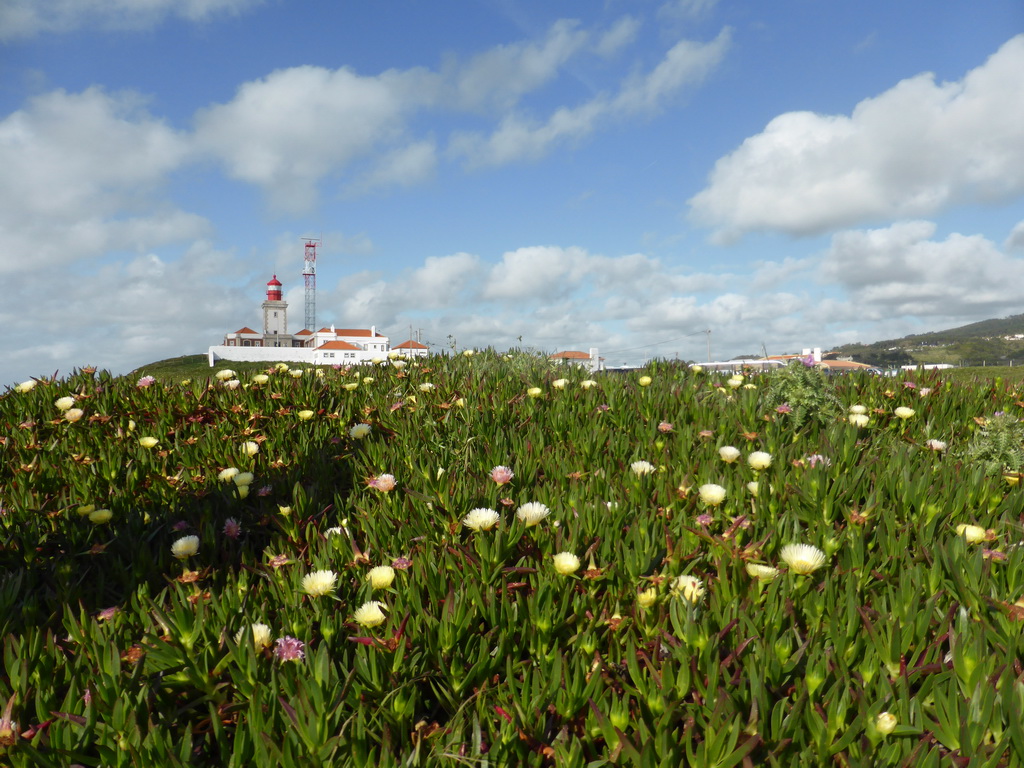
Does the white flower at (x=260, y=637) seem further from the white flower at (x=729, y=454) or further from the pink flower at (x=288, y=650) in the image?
the white flower at (x=729, y=454)

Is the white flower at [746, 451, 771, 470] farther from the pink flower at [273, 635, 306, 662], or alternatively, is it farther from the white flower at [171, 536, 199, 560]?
the white flower at [171, 536, 199, 560]

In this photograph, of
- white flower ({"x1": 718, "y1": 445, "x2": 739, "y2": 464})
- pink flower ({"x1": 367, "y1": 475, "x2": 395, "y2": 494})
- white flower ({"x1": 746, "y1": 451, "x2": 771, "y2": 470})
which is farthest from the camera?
white flower ({"x1": 718, "y1": 445, "x2": 739, "y2": 464})

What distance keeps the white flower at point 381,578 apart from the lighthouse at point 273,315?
289 feet

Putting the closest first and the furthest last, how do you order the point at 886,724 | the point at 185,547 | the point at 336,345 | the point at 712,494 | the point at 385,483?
the point at 886,724 < the point at 185,547 < the point at 712,494 < the point at 385,483 < the point at 336,345

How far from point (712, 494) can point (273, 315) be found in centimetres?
8955

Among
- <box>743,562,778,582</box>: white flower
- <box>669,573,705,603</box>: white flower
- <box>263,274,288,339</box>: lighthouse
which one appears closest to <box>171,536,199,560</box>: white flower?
<box>669,573,705,603</box>: white flower

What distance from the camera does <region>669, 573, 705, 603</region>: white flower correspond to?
6.62ft

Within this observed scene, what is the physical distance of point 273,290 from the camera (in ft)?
279

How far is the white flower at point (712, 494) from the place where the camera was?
266cm

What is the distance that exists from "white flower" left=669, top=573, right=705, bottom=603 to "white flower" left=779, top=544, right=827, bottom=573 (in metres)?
0.30

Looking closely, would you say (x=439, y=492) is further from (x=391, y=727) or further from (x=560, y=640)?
(x=391, y=727)

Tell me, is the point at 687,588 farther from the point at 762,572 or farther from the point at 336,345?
the point at 336,345

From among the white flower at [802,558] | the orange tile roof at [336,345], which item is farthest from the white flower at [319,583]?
the orange tile roof at [336,345]

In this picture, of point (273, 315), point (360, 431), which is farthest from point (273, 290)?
point (360, 431)
